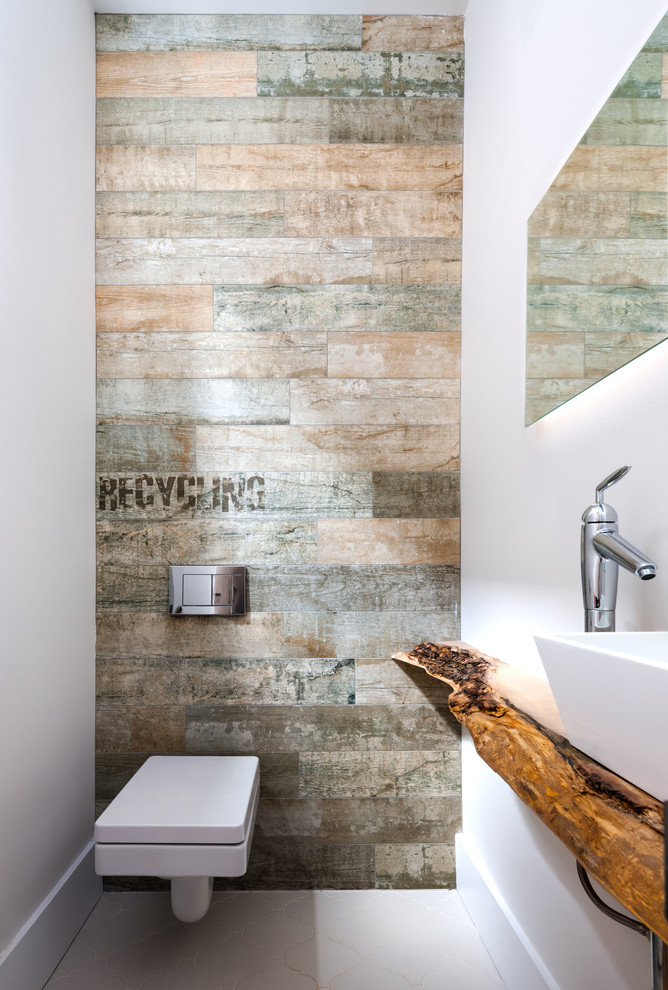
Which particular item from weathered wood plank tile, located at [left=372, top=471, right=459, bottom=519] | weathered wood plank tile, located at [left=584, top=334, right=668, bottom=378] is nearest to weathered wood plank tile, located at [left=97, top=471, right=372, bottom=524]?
weathered wood plank tile, located at [left=372, top=471, right=459, bottom=519]

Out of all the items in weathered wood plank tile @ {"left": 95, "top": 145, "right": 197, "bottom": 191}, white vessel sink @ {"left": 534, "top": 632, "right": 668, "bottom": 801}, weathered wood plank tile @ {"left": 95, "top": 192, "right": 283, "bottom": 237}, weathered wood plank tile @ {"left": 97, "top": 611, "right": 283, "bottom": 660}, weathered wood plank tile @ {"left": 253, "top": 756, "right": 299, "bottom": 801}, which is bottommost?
weathered wood plank tile @ {"left": 253, "top": 756, "right": 299, "bottom": 801}

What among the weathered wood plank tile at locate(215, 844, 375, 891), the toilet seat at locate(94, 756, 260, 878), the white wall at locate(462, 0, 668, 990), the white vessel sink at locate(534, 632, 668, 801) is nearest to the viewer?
the white vessel sink at locate(534, 632, 668, 801)

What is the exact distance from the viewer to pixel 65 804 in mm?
1763

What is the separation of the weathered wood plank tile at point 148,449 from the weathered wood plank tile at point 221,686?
595 mm

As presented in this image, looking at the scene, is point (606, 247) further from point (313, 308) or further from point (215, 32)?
point (215, 32)

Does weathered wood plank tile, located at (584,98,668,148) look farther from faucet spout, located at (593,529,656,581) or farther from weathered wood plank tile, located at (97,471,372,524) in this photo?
weathered wood plank tile, located at (97,471,372,524)

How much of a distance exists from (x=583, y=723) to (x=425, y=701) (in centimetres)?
131

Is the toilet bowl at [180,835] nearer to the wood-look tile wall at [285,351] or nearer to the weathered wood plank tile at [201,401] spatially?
the wood-look tile wall at [285,351]

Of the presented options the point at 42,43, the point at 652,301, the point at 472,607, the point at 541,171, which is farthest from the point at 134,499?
the point at 652,301

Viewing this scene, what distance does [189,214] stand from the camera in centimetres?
203

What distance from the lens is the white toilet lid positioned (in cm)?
142

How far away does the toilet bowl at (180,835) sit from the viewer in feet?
4.64

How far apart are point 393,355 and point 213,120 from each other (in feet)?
3.02

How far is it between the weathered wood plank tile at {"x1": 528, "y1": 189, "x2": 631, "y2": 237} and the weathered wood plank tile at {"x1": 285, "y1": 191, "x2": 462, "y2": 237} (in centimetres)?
69
